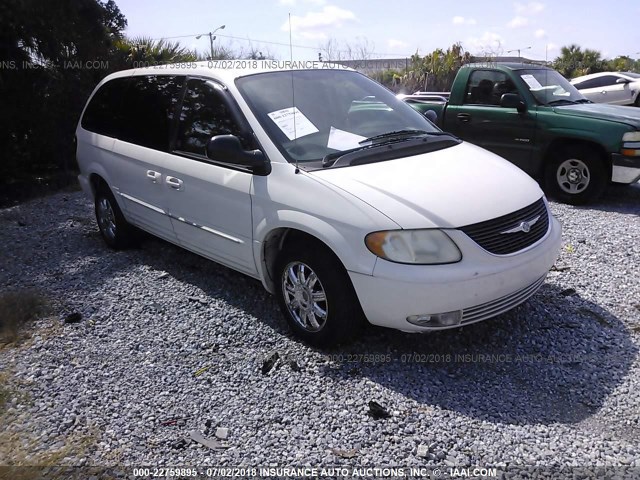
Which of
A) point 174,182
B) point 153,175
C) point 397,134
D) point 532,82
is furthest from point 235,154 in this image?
point 532,82

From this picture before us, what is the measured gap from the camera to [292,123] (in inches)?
153

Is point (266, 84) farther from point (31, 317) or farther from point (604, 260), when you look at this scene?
point (604, 260)

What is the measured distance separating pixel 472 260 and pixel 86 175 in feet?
14.9

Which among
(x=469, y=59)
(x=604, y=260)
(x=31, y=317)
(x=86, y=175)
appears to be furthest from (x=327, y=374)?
(x=469, y=59)

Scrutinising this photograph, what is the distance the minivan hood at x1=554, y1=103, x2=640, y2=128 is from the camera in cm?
675

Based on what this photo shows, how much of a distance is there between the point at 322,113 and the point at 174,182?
1.35 metres

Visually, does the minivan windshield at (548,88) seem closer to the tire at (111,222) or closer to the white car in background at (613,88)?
the tire at (111,222)

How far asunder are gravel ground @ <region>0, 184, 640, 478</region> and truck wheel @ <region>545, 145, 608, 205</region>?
2.18 meters

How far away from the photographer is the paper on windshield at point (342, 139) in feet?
12.6

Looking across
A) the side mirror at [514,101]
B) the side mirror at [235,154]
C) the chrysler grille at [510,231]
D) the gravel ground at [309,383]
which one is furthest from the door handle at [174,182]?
the side mirror at [514,101]

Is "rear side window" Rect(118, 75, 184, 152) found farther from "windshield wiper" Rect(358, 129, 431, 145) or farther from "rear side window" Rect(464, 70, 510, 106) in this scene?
"rear side window" Rect(464, 70, 510, 106)

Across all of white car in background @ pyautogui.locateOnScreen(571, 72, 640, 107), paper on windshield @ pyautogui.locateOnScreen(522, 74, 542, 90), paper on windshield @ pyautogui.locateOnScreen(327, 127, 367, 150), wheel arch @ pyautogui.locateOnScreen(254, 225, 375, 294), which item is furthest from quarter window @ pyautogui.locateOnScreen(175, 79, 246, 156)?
white car in background @ pyautogui.locateOnScreen(571, 72, 640, 107)

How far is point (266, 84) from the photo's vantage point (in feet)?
13.6

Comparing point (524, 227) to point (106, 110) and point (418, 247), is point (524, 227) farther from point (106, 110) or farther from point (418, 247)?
point (106, 110)
